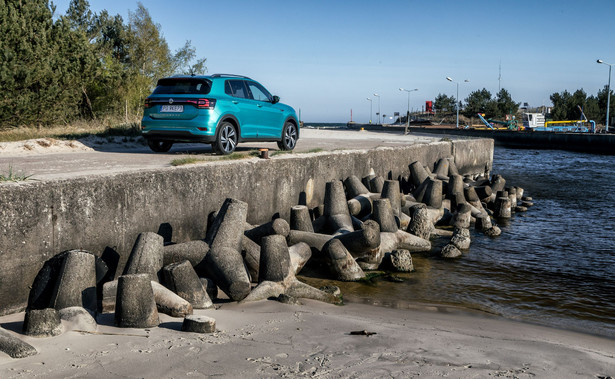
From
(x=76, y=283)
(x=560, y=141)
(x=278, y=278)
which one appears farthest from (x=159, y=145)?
(x=560, y=141)

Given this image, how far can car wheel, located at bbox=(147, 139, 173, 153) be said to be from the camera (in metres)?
11.6

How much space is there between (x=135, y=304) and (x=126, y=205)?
1.73m

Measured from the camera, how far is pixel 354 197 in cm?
1062

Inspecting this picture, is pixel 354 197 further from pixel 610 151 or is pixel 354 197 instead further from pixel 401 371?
pixel 610 151

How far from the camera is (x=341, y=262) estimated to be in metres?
7.33

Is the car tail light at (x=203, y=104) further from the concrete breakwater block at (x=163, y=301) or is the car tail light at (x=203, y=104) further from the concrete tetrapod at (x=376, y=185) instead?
the concrete breakwater block at (x=163, y=301)

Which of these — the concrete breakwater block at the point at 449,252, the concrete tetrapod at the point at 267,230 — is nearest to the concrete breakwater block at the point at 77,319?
the concrete tetrapod at the point at 267,230

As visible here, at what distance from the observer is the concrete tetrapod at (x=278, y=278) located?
6047 mm

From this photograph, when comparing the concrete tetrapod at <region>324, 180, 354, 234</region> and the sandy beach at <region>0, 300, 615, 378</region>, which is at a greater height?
the concrete tetrapod at <region>324, 180, 354, 234</region>

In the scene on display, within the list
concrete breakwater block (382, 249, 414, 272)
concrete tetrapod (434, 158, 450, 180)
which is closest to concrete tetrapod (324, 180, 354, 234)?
concrete breakwater block (382, 249, 414, 272)

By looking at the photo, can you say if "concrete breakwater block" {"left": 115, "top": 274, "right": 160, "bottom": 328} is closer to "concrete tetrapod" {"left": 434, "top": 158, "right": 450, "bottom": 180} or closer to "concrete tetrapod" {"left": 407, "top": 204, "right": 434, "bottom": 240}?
"concrete tetrapod" {"left": 407, "top": 204, "right": 434, "bottom": 240}

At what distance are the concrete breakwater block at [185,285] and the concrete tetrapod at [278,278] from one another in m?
0.58

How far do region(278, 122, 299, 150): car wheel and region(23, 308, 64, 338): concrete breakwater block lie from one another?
8.83 metres

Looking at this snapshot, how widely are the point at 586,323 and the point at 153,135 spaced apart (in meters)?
7.73
